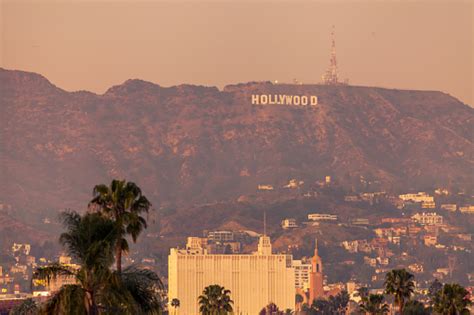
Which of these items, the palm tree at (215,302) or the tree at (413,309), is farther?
the tree at (413,309)

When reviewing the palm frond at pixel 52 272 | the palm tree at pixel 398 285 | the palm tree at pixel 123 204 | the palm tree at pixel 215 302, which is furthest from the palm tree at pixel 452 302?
the palm frond at pixel 52 272

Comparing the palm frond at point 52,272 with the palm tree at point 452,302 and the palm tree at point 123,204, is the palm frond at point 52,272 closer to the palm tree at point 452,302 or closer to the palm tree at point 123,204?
the palm tree at point 123,204

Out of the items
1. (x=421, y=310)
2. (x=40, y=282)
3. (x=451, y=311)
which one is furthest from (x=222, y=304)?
(x=40, y=282)

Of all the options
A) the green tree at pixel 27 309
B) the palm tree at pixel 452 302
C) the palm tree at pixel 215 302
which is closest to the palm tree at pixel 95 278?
the green tree at pixel 27 309

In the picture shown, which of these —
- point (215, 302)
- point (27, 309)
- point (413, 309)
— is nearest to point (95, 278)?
point (27, 309)

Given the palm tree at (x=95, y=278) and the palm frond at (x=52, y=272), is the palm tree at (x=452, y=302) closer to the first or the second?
the palm tree at (x=95, y=278)

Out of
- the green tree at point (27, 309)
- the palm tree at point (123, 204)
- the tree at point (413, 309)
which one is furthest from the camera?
the tree at point (413, 309)

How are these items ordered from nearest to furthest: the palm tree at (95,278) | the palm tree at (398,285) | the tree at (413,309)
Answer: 1. the palm tree at (95,278)
2. the palm tree at (398,285)
3. the tree at (413,309)

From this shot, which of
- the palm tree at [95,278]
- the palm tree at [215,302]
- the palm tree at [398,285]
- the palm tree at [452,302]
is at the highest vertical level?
the palm tree at [215,302]

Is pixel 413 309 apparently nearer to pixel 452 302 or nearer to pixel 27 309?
pixel 452 302

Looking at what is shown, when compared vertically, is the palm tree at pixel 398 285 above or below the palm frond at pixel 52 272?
above
